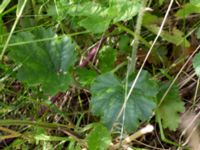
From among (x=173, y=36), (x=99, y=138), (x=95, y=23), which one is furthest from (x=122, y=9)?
(x=99, y=138)

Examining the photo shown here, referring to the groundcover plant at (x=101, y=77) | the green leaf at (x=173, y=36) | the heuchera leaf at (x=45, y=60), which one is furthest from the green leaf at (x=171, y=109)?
the heuchera leaf at (x=45, y=60)

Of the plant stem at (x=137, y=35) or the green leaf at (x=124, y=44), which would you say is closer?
the plant stem at (x=137, y=35)

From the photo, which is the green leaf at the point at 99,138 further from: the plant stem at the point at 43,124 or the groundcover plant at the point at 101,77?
the plant stem at the point at 43,124

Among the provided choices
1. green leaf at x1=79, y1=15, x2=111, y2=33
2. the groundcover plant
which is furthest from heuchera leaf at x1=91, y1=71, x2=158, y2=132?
green leaf at x1=79, y1=15, x2=111, y2=33

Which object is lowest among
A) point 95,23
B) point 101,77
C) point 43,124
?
point 43,124

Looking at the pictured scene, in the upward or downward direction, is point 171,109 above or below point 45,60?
below

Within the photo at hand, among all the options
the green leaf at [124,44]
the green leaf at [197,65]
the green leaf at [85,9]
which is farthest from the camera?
the green leaf at [124,44]

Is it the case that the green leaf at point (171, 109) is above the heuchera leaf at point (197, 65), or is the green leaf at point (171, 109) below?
below

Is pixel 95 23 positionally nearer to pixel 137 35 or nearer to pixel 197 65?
pixel 137 35
